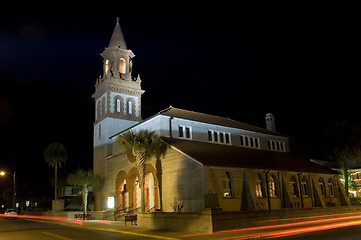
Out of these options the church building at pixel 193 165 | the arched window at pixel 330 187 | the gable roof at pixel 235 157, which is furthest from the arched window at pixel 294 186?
the arched window at pixel 330 187

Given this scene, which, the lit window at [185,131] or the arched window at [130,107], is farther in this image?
the arched window at [130,107]

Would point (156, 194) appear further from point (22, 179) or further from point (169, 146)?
point (22, 179)

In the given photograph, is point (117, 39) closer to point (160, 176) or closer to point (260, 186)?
point (160, 176)

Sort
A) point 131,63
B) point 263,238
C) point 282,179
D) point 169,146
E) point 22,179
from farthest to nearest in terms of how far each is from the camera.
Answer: point 22,179 < point 131,63 < point 282,179 < point 169,146 < point 263,238

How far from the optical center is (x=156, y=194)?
32.7 meters

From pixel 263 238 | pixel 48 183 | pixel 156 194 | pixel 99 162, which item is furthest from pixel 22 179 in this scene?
pixel 263 238

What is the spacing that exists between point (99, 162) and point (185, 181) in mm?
19097

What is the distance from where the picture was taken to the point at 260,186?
103ft

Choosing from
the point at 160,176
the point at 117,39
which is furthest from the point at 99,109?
the point at 160,176

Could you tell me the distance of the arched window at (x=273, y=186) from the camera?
32347mm

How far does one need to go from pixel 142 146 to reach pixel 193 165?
5280 mm

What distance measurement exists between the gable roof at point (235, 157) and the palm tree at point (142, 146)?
3.90 feet

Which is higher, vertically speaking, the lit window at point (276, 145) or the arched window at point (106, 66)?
the arched window at point (106, 66)

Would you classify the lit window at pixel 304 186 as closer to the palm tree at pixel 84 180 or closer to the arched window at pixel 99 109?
the palm tree at pixel 84 180
